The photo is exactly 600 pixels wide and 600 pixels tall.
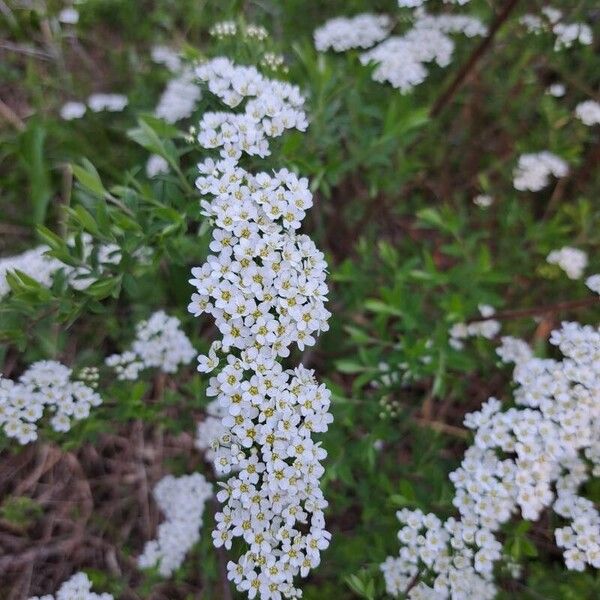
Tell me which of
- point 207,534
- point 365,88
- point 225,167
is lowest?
point 207,534

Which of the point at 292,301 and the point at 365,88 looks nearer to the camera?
the point at 292,301

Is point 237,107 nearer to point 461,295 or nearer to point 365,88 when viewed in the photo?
point 365,88

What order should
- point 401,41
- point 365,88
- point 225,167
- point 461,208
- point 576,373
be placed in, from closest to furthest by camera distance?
point 225,167, point 576,373, point 365,88, point 401,41, point 461,208

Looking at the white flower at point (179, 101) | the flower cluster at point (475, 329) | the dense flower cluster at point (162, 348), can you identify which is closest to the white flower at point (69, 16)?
the white flower at point (179, 101)

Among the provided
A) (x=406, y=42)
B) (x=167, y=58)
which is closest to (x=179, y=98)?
(x=167, y=58)

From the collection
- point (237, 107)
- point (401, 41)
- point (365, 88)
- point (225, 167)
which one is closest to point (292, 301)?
point (225, 167)

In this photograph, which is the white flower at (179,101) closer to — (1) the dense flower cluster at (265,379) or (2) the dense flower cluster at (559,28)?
(1) the dense flower cluster at (265,379)

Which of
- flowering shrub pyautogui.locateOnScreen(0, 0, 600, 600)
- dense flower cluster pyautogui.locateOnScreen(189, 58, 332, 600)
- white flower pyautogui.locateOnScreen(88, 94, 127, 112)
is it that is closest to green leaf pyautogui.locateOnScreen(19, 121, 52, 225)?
flowering shrub pyautogui.locateOnScreen(0, 0, 600, 600)

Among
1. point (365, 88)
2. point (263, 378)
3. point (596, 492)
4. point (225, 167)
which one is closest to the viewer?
point (263, 378)
